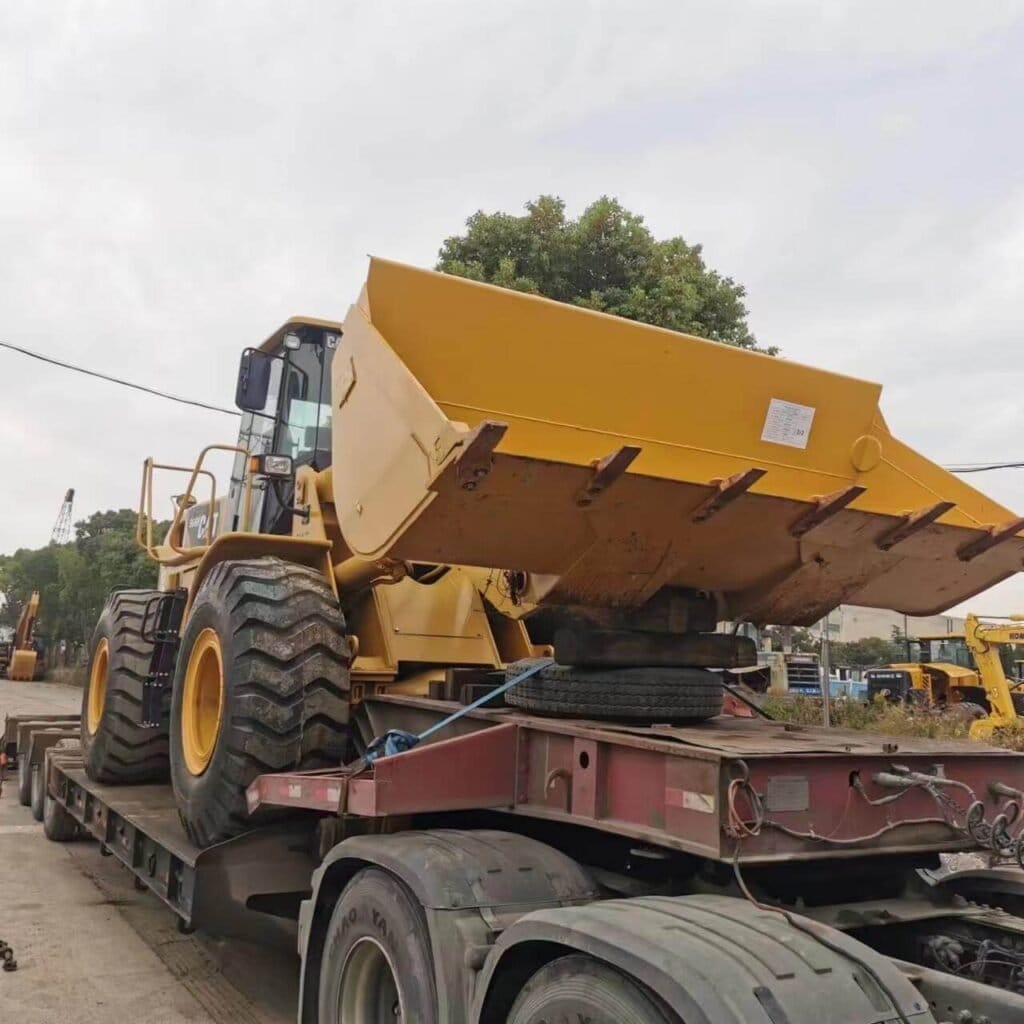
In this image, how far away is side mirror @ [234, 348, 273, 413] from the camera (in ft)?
20.8

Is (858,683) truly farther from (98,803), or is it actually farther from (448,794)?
(448,794)

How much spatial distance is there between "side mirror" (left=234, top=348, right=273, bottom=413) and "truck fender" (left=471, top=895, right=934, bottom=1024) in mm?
4396

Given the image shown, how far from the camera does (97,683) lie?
7.92 metres

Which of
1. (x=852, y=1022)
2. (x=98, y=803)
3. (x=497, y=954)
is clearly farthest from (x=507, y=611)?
(x=98, y=803)

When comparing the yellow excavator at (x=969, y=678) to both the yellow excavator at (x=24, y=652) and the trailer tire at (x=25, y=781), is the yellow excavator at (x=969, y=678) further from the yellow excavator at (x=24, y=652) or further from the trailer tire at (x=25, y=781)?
the yellow excavator at (x=24, y=652)

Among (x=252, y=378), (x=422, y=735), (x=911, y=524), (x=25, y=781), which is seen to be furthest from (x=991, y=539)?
(x=25, y=781)

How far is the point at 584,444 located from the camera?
380 centimetres

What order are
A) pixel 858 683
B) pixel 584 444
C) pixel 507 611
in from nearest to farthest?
pixel 584 444 → pixel 507 611 → pixel 858 683

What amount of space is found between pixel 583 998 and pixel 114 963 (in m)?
4.11

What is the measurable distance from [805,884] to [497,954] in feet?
4.15

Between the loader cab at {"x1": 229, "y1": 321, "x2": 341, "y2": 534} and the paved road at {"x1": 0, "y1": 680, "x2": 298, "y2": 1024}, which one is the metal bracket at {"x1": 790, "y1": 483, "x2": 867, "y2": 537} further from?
the loader cab at {"x1": 229, "y1": 321, "x2": 341, "y2": 534}

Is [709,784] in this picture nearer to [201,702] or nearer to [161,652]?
[201,702]

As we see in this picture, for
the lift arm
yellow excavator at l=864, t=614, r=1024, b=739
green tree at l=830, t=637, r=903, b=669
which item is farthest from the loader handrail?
green tree at l=830, t=637, r=903, b=669

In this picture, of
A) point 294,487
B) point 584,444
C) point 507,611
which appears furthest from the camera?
point 294,487
